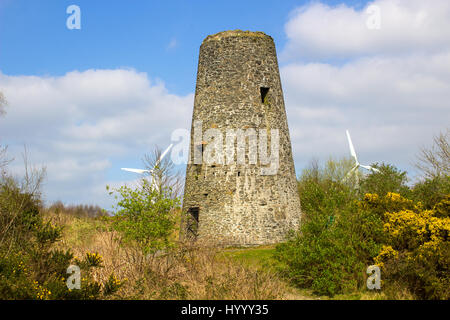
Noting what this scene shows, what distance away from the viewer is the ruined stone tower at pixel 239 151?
19.3 m

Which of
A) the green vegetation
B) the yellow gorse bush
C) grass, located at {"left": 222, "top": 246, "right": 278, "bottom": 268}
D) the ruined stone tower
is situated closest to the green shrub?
grass, located at {"left": 222, "top": 246, "right": 278, "bottom": 268}

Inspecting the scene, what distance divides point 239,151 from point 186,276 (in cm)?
869

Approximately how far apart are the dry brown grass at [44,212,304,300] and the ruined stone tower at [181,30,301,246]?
5.57 meters

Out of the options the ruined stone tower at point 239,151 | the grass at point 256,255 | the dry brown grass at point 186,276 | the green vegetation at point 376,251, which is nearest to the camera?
the dry brown grass at point 186,276

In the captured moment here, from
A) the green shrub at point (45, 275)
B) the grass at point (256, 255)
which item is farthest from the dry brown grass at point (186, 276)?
the grass at point (256, 255)

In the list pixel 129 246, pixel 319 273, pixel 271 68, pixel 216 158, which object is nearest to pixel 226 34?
pixel 271 68

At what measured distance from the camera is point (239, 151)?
19531 millimetres

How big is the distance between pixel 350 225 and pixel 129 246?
23.5 feet

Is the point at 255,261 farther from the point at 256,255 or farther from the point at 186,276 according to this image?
the point at 186,276

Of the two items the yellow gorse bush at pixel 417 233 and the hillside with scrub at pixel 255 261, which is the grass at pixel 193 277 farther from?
the yellow gorse bush at pixel 417 233

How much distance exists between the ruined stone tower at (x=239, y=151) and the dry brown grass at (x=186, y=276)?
219 inches

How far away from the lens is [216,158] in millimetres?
19750
